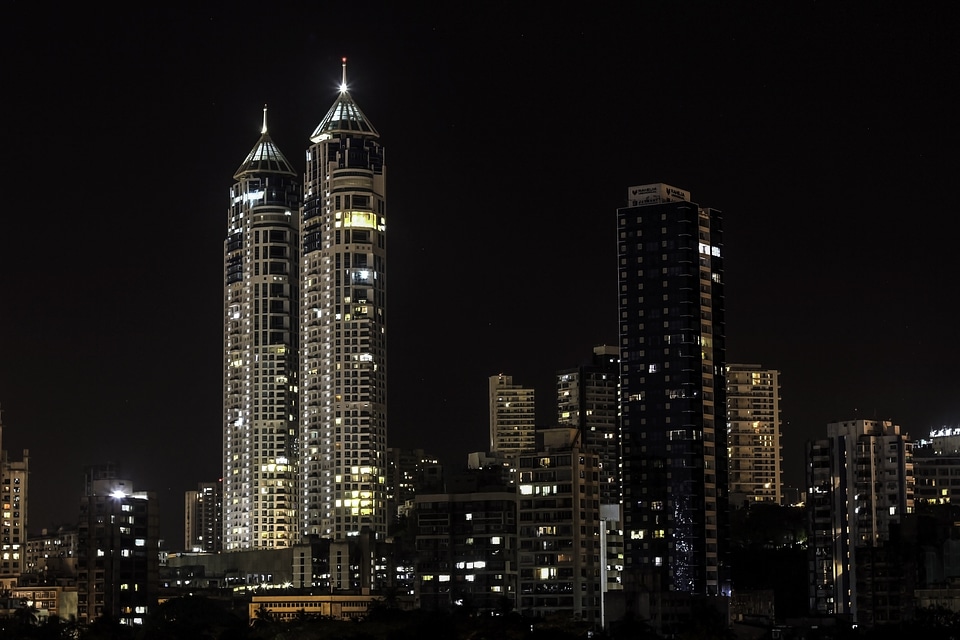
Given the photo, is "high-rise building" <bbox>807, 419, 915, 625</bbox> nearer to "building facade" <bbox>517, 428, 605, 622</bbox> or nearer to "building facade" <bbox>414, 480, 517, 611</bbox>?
"building facade" <bbox>517, 428, 605, 622</bbox>

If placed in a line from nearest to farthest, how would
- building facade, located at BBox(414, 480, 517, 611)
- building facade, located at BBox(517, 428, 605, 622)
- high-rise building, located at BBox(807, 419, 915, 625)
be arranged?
building facade, located at BBox(517, 428, 605, 622)
high-rise building, located at BBox(807, 419, 915, 625)
building facade, located at BBox(414, 480, 517, 611)

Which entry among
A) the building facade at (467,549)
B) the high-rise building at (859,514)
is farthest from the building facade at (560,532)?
the high-rise building at (859,514)

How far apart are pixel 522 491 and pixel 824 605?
33.7 meters

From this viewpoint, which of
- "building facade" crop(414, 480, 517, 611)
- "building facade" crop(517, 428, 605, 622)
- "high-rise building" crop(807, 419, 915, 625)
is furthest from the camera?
"building facade" crop(414, 480, 517, 611)

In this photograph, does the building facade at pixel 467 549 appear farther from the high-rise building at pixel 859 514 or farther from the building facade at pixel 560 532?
the high-rise building at pixel 859 514

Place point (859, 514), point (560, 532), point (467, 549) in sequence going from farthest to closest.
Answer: point (467, 549), point (859, 514), point (560, 532)

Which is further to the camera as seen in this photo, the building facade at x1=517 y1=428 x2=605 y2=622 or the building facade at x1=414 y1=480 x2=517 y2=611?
the building facade at x1=414 y1=480 x2=517 y2=611

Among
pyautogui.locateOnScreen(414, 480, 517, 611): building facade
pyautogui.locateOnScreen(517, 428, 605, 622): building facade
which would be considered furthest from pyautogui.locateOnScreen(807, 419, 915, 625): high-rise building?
pyautogui.locateOnScreen(414, 480, 517, 611): building facade

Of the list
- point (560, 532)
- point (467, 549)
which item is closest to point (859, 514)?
point (560, 532)

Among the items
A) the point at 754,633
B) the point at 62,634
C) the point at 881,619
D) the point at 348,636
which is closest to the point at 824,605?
the point at 881,619

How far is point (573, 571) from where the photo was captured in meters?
186

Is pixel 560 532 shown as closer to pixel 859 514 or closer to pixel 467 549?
pixel 467 549

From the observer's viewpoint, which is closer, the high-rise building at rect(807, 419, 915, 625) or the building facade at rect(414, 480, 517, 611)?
the high-rise building at rect(807, 419, 915, 625)

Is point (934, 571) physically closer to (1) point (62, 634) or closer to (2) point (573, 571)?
(2) point (573, 571)
